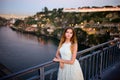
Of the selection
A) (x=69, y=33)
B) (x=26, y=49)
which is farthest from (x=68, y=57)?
(x=26, y=49)

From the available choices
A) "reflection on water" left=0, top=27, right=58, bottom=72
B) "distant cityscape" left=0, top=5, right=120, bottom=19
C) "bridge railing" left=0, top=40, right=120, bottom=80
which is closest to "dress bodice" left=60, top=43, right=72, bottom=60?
"bridge railing" left=0, top=40, right=120, bottom=80

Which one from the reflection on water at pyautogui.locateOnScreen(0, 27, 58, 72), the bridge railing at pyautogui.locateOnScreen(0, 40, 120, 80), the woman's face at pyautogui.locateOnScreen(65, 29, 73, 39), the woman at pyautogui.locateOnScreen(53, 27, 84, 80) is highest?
the woman's face at pyautogui.locateOnScreen(65, 29, 73, 39)

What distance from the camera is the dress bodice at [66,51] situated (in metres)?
1.93

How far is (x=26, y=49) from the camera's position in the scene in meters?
12.8

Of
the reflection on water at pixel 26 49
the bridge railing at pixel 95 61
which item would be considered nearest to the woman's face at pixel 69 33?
the bridge railing at pixel 95 61

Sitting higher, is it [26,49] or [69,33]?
[69,33]

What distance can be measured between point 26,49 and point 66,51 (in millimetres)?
11050

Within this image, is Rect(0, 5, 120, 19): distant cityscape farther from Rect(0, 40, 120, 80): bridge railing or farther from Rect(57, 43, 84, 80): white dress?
Rect(57, 43, 84, 80): white dress

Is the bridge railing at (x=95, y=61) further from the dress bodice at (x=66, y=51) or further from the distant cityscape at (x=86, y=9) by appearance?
the distant cityscape at (x=86, y=9)

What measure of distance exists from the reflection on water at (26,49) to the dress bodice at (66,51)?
7309 millimetres

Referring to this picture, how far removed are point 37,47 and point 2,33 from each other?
5.63 metres

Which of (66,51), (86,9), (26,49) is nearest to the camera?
(66,51)

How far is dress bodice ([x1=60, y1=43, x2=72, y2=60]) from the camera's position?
1.93 metres

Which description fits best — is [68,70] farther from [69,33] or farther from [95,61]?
[95,61]
